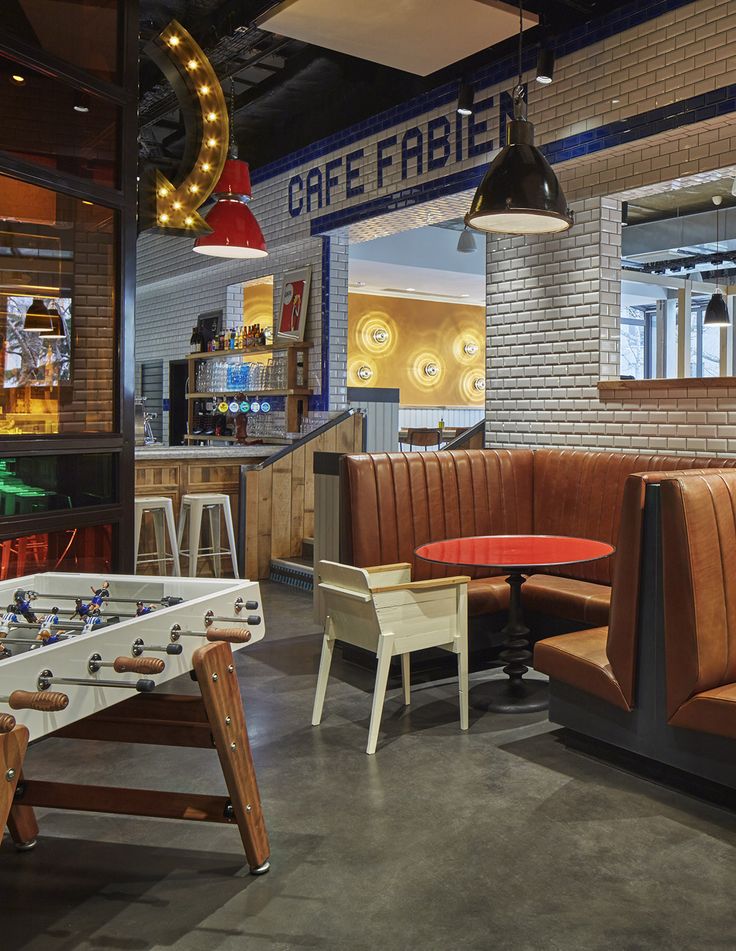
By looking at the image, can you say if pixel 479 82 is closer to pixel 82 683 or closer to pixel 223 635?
pixel 223 635

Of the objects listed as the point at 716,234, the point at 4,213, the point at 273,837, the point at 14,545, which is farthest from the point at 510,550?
the point at 716,234

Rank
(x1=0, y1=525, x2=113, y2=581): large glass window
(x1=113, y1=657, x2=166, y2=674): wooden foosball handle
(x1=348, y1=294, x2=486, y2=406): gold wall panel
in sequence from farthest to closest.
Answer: (x1=348, y1=294, x2=486, y2=406): gold wall panel < (x1=0, y1=525, x2=113, y2=581): large glass window < (x1=113, y1=657, x2=166, y2=674): wooden foosball handle

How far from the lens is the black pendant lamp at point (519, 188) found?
442 centimetres

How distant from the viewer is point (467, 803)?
3256mm

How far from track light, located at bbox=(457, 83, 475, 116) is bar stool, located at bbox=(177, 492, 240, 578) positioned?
3.49 metres

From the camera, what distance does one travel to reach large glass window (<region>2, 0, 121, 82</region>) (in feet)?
12.5

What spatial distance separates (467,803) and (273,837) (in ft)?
2.43

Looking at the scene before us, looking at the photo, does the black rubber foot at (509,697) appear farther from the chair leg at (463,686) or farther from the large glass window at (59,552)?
the large glass window at (59,552)

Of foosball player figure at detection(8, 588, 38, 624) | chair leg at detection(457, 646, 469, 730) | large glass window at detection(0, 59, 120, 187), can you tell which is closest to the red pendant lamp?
large glass window at detection(0, 59, 120, 187)

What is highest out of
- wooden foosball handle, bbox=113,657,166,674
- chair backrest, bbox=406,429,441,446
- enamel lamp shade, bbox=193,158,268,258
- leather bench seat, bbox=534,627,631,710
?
enamel lamp shade, bbox=193,158,268,258

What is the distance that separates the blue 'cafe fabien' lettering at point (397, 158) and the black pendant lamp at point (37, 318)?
380 cm

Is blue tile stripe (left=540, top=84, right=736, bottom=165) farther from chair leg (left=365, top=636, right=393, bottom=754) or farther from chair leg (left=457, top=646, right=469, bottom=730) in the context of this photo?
chair leg (left=365, top=636, right=393, bottom=754)

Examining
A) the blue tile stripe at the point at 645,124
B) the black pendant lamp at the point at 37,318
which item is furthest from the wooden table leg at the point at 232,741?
the blue tile stripe at the point at 645,124

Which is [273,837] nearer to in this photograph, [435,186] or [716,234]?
[435,186]
